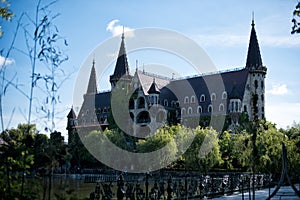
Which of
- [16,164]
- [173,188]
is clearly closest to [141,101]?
[173,188]

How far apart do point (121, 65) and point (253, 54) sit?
23.2m

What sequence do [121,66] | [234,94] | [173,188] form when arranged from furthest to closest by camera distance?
[121,66]
[234,94]
[173,188]

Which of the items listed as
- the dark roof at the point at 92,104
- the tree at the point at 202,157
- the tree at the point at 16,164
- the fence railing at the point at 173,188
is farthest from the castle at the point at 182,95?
the tree at the point at 16,164

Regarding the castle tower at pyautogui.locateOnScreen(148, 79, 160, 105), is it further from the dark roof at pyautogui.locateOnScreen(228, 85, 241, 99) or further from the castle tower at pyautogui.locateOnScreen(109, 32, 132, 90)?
the dark roof at pyautogui.locateOnScreen(228, 85, 241, 99)

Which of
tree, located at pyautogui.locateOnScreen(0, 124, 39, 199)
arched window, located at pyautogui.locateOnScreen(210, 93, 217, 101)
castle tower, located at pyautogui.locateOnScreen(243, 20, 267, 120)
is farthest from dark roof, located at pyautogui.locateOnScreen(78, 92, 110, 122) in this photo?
tree, located at pyautogui.locateOnScreen(0, 124, 39, 199)

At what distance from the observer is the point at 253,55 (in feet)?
217

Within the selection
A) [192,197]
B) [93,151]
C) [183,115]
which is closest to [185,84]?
[183,115]

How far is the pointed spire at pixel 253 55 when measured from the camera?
65.7 meters

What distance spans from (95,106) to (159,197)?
6647 centimetres

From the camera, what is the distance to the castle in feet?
208

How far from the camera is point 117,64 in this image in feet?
242

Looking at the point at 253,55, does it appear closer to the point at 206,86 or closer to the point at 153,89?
the point at 206,86

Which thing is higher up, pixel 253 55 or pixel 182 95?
pixel 253 55

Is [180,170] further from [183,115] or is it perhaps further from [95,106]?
[95,106]
